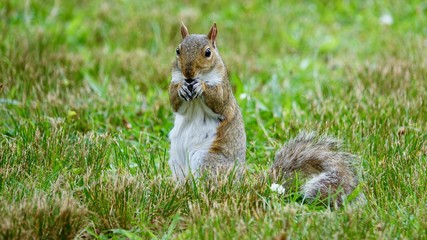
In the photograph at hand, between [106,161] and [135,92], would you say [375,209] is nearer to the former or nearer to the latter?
[106,161]

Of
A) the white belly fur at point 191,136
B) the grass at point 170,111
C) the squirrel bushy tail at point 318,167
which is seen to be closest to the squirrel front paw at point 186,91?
the white belly fur at point 191,136

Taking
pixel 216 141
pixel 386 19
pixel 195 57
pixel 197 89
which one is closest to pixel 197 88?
pixel 197 89

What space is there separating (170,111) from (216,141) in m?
1.19

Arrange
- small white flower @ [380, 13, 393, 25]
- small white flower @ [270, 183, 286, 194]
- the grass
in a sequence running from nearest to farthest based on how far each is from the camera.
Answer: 1. the grass
2. small white flower @ [270, 183, 286, 194]
3. small white flower @ [380, 13, 393, 25]

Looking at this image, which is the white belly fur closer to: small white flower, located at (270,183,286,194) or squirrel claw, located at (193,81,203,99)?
squirrel claw, located at (193,81,203,99)

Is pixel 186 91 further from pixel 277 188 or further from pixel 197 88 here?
pixel 277 188

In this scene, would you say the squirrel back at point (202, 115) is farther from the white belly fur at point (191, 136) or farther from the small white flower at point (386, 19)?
the small white flower at point (386, 19)

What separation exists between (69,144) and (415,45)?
127 inches

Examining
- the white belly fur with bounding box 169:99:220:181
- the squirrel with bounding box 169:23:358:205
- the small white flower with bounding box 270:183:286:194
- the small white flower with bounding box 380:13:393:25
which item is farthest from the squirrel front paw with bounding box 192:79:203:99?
the small white flower with bounding box 380:13:393:25

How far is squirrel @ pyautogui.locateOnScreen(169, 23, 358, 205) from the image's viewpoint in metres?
3.32

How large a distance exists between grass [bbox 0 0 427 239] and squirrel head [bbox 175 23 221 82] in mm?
458

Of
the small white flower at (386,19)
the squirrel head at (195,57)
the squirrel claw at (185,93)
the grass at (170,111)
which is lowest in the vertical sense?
the grass at (170,111)

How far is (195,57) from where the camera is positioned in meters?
3.42

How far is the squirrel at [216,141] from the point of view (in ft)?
10.9
